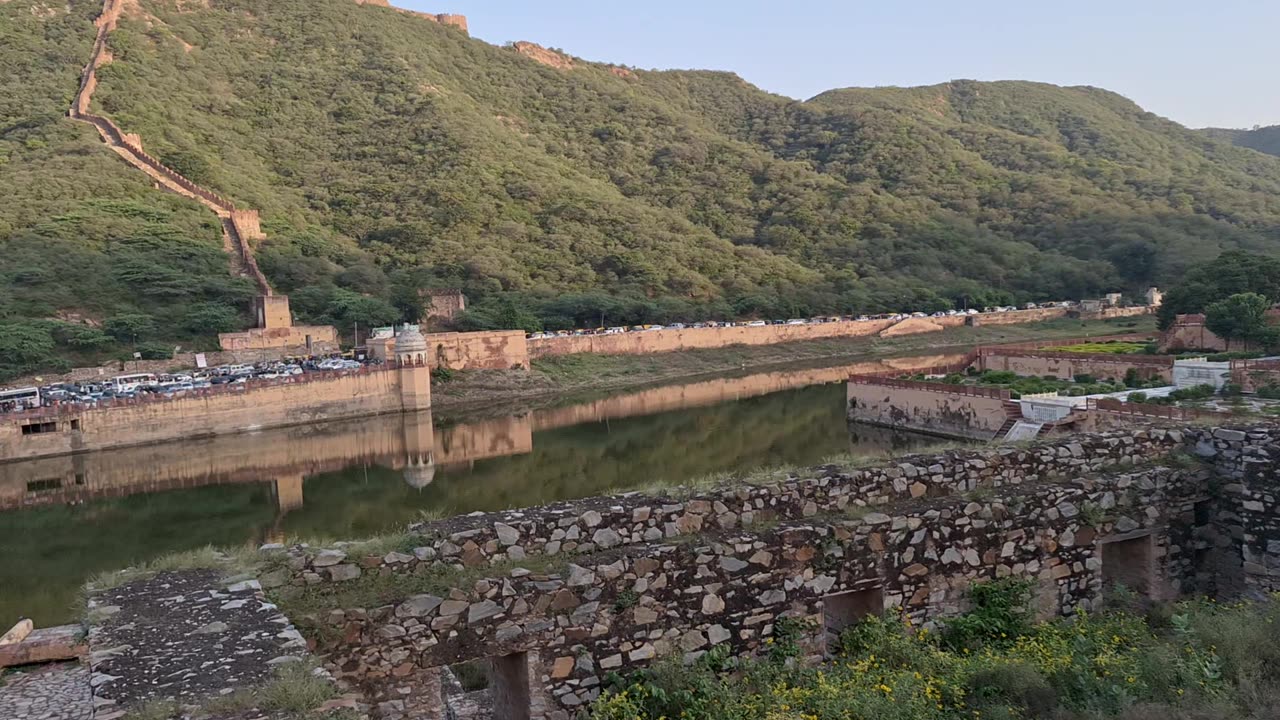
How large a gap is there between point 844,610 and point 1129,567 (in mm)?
2661

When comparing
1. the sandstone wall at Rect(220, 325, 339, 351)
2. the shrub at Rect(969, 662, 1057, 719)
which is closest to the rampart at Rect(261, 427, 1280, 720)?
the shrub at Rect(969, 662, 1057, 719)

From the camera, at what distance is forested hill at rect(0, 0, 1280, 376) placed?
53.3m

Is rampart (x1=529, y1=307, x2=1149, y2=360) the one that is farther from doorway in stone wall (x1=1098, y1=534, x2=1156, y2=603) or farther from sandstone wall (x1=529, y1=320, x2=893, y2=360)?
doorway in stone wall (x1=1098, y1=534, x2=1156, y2=603)

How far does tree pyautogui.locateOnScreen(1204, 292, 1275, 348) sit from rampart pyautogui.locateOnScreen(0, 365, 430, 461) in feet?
114

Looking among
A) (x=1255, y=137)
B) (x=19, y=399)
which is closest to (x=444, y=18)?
(x=19, y=399)

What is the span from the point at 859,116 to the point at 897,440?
4254 inches

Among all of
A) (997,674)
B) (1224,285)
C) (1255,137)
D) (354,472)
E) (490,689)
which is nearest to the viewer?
(997,674)

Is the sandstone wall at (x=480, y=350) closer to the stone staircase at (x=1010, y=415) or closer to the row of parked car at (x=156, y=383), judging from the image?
the row of parked car at (x=156, y=383)

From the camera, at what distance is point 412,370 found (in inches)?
1607

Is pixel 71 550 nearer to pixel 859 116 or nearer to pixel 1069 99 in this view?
pixel 859 116

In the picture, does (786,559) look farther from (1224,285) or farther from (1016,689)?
(1224,285)

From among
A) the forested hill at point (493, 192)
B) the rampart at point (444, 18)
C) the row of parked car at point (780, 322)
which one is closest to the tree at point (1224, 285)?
the row of parked car at point (780, 322)

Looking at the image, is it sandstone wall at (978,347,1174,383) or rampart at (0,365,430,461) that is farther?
rampart at (0,365,430,461)

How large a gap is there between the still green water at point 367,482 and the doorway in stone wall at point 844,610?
1179cm
